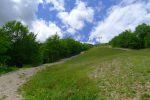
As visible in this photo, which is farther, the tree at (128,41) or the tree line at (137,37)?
the tree at (128,41)

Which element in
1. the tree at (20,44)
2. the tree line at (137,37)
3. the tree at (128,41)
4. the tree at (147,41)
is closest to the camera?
the tree at (20,44)

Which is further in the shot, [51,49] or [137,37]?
[137,37]

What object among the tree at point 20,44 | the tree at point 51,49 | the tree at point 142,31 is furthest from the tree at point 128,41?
the tree at point 20,44

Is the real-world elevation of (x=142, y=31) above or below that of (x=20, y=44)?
above

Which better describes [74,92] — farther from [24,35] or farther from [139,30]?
[139,30]

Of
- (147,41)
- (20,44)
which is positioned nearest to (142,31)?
(147,41)

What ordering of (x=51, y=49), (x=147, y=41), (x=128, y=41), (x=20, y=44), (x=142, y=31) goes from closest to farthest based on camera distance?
1. (x=20, y=44)
2. (x=51, y=49)
3. (x=147, y=41)
4. (x=142, y=31)
5. (x=128, y=41)

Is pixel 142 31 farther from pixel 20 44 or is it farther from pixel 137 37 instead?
pixel 20 44

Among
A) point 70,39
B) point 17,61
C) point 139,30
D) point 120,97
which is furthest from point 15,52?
point 70,39

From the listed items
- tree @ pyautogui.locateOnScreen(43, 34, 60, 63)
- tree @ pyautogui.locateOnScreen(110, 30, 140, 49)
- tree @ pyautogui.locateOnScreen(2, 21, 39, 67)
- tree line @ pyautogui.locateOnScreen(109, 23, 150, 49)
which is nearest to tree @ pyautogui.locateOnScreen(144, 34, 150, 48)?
tree line @ pyautogui.locateOnScreen(109, 23, 150, 49)

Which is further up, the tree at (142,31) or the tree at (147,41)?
the tree at (142,31)

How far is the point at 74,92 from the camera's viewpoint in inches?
820

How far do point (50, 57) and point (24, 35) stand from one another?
148 ft

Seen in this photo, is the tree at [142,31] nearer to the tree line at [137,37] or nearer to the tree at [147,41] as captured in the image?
the tree line at [137,37]
